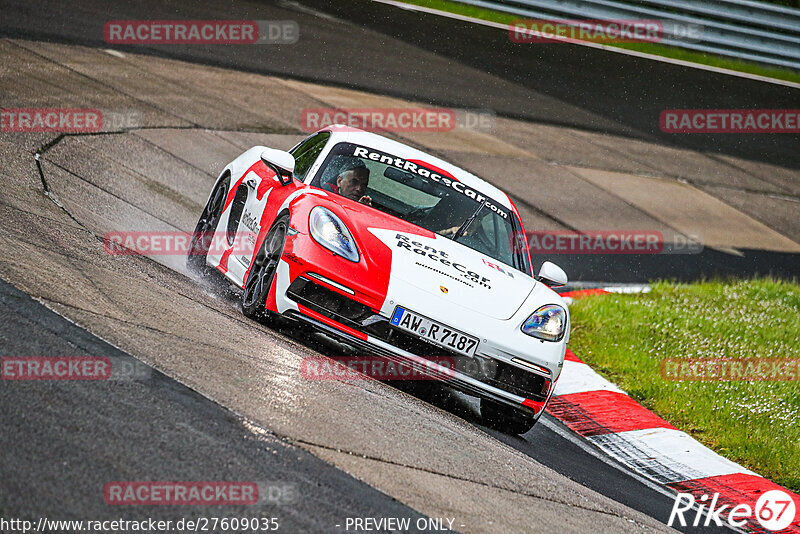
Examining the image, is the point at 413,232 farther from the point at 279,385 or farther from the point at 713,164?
the point at 713,164

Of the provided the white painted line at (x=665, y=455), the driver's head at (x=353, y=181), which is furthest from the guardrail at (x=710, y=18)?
the white painted line at (x=665, y=455)

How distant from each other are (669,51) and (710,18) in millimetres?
1165

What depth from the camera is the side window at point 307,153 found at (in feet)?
22.2

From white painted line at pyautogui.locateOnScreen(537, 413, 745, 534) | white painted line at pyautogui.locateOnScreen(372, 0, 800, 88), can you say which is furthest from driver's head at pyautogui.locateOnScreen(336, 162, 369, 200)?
white painted line at pyautogui.locateOnScreen(372, 0, 800, 88)

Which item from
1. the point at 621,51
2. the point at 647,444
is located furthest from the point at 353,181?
the point at 621,51

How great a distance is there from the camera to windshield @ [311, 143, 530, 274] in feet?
21.4

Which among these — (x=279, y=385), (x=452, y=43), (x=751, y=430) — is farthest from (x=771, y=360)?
(x=452, y=43)

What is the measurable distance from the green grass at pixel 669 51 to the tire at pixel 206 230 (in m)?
12.2

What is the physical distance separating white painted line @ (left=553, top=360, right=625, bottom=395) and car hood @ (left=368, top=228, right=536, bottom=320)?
1.52 meters

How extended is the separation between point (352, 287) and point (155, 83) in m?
8.03

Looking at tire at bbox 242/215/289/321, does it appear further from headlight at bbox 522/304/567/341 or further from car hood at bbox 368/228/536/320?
headlight at bbox 522/304/567/341

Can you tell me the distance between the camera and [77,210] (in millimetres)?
7445

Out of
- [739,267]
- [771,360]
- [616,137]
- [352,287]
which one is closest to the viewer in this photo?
[352,287]

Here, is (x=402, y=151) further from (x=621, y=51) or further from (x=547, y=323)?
(x=621, y=51)
